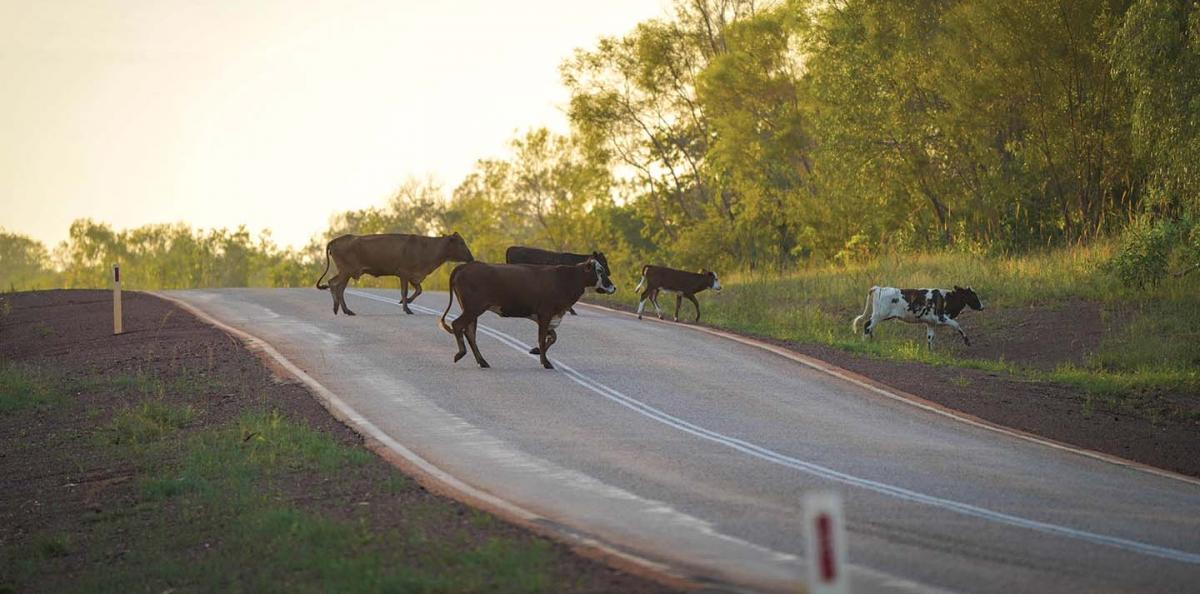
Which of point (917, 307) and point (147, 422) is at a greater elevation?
point (917, 307)

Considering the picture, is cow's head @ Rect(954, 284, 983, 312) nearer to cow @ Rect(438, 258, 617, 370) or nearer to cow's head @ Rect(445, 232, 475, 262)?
cow's head @ Rect(445, 232, 475, 262)

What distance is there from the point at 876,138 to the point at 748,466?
Answer: 30.0 metres

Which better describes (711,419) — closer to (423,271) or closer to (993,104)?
(423,271)

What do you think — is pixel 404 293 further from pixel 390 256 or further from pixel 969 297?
pixel 969 297

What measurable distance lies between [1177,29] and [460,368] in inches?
729

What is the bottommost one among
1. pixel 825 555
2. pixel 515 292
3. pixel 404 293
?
pixel 825 555

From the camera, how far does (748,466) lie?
1384 cm

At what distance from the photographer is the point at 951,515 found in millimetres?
11523

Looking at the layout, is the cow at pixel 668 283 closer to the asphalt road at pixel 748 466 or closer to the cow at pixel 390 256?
the cow at pixel 390 256

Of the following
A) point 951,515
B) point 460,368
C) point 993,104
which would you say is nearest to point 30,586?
point 951,515

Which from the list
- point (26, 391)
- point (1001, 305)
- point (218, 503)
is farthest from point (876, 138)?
point (218, 503)

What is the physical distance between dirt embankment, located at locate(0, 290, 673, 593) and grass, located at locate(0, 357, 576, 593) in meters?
0.02

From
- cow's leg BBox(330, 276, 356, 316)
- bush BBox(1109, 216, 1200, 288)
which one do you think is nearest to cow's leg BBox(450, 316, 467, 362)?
cow's leg BBox(330, 276, 356, 316)

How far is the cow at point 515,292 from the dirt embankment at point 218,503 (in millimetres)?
2798
